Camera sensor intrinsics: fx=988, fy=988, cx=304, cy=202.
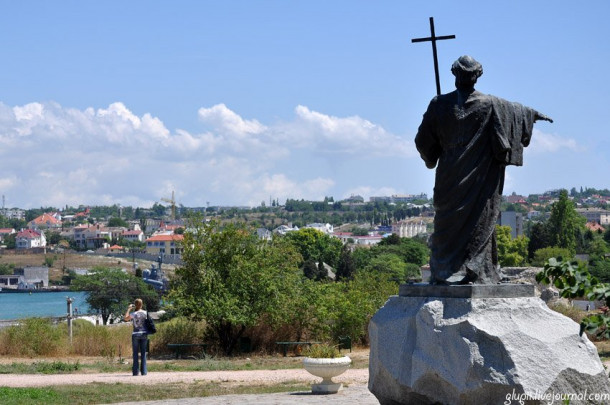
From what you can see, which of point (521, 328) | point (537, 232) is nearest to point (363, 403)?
point (521, 328)

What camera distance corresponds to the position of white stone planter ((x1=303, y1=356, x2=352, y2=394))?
13930 mm

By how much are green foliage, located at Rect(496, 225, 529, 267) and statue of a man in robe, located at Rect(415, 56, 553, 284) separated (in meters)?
77.1

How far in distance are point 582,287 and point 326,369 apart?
8.77 m

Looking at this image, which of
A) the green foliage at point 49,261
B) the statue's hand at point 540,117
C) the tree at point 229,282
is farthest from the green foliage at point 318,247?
the statue's hand at point 540,117

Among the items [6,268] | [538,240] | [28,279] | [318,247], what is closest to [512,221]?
[318,247]

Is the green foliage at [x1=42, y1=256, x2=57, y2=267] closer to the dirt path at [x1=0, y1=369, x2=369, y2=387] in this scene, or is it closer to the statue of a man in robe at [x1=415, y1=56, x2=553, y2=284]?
the dirt path at [x1=0, y1=369, x2=369, y2=387]

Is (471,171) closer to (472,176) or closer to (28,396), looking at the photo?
(472,176)

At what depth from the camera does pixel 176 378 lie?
16.1 metres

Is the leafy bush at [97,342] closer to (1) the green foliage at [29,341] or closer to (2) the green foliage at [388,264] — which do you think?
(1) the green foliage at [29,341]

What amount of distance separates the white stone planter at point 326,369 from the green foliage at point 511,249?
72.9 m

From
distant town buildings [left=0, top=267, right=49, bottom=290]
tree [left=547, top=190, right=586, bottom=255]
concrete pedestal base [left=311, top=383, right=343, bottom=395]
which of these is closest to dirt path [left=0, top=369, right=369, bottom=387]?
concrete pedestal base [left=311, top=383, right=343, bottom=395]

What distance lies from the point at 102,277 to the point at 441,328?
65.6m

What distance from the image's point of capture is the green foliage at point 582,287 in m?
5.23

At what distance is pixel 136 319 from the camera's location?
1644cm
